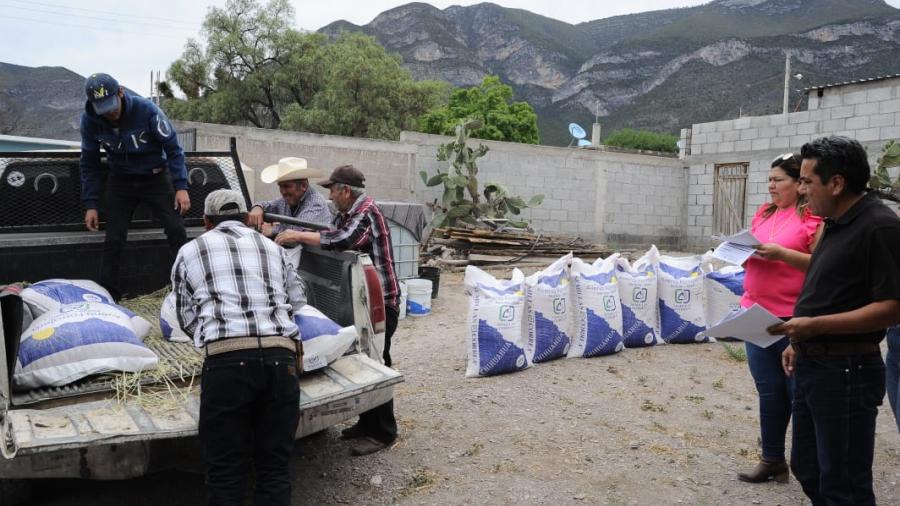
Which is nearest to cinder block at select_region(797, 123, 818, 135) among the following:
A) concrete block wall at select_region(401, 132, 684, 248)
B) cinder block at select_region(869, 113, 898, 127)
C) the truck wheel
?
cinder block at select_region(869, 113, 898, 127)

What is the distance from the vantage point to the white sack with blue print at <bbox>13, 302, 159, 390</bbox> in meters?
2.85

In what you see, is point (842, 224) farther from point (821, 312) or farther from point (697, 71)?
point (697, 71)

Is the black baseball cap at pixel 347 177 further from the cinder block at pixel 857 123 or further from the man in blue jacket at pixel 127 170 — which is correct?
the cinder block at pixel 857 123

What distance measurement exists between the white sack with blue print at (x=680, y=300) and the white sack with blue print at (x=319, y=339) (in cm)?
377

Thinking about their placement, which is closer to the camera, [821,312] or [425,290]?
[821,312]

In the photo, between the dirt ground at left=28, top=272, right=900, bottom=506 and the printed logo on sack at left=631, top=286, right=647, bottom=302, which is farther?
the printed logo on sack at left=631, top=286, right=647, bottom=302

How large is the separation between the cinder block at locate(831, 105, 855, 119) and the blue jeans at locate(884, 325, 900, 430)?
12.3m

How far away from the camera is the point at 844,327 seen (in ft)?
7.79

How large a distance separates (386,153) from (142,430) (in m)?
11.8

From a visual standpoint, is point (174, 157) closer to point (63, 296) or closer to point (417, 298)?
point (63, 296)

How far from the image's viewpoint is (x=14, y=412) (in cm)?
257

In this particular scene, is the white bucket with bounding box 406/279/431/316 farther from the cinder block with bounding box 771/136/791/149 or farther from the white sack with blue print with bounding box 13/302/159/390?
the cinder block with bounding box 771/136/791/149

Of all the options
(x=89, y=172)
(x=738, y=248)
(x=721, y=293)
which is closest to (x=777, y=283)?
(x=738, y=248)

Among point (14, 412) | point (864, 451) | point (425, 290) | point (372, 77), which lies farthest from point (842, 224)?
point (372, 77)
